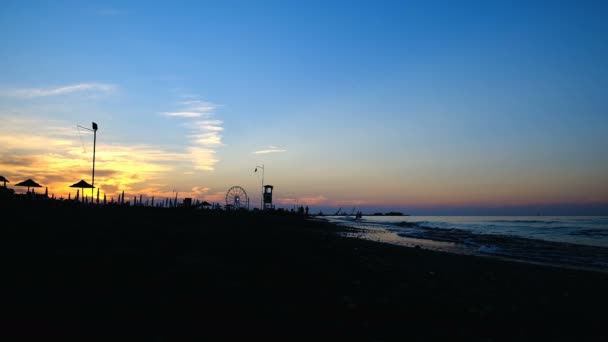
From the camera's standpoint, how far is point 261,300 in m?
5.42

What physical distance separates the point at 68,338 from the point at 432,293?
6.13 meters

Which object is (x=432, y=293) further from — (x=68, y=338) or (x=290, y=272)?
(x=68, y=338)

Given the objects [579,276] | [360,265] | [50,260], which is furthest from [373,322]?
[579,276]

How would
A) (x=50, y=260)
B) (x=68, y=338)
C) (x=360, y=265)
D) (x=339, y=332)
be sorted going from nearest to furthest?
(x=68, y=338) → (x=339, y=332) → (x=50, y=260) → (x=360, y=265)

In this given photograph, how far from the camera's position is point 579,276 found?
1034 centimetres

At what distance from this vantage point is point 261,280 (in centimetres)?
676

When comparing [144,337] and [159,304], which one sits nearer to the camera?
[144,337]

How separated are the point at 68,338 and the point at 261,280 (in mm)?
3604

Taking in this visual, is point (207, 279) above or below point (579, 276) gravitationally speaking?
above

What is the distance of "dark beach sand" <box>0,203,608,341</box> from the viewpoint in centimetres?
413

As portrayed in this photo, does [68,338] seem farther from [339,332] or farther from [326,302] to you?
[326,302]

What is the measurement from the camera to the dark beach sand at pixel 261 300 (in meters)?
4.13

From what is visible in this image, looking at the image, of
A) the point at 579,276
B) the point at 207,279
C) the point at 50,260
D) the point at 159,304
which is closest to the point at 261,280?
the point at 207,279

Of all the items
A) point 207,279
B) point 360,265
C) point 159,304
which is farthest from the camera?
point 360,265
